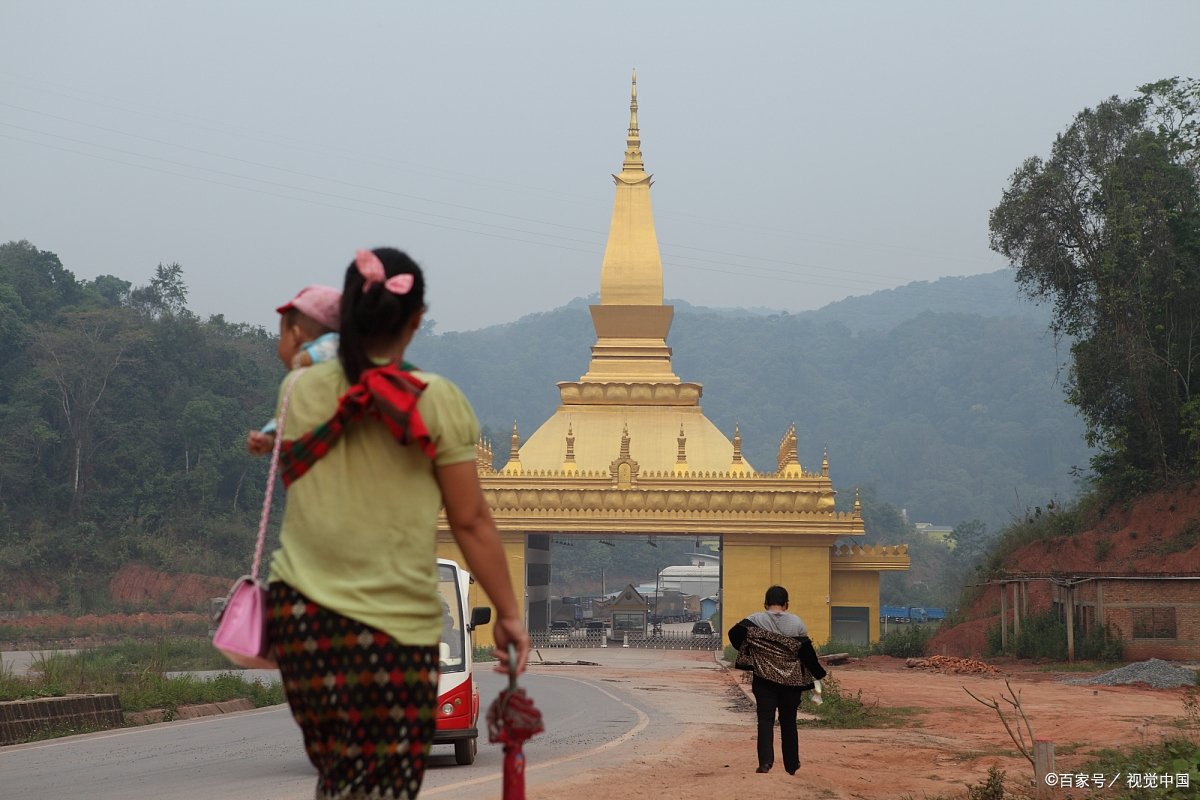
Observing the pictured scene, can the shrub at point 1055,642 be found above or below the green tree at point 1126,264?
below

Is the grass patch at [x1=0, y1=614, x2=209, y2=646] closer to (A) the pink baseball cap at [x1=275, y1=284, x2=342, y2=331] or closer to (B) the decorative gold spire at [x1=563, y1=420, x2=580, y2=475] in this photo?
(B) the decorative gold spire at [x1=563, y1=420, x2=580, y2=475]

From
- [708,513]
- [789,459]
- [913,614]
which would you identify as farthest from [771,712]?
[913,614]

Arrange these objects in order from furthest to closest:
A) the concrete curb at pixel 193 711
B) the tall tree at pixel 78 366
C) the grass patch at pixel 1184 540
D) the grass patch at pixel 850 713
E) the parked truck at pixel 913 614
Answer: the tall tree at pixel 78 366, the parked truck at pixel 913 614, the grass patch at pixel 1184 540, the concrete curb at pixel 193 711, the grass patch at pixel 850 713

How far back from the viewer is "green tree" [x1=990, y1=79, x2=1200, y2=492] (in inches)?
1188

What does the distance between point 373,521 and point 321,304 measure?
84 cm

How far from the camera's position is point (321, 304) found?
4.34 m

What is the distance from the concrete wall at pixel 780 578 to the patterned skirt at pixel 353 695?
2837cm

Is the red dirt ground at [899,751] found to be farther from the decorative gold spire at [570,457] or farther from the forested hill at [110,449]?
the forested hill at [110,449]

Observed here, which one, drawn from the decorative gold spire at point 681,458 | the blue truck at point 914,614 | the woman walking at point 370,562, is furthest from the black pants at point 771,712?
the blue truck at point 914,614

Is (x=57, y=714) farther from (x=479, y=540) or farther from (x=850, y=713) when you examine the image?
(x=479, y=540)

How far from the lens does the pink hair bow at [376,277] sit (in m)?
4.12

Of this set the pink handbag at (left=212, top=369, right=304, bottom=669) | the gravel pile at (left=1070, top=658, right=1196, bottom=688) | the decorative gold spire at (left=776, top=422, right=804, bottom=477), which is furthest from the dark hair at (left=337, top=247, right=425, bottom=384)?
the decorative gold spire at (left=776, top=422, right=804, bottom=477)

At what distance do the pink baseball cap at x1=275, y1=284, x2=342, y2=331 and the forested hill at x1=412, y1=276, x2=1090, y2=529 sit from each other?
127 meters

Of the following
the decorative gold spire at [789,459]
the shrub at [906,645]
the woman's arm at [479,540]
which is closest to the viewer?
the woman's arm at [479,540]
